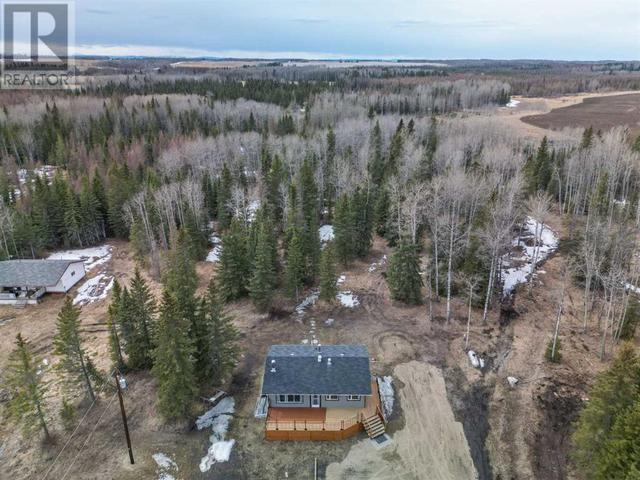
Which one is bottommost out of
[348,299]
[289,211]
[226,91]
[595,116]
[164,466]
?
[164,466]

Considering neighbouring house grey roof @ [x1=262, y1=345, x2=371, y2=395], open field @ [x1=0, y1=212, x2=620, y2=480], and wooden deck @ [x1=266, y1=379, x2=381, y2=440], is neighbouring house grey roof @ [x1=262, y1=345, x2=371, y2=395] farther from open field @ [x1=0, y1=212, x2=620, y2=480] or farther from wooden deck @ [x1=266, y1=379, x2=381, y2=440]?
open field @ [x1=0, y1=212, x2=620, y2=480]

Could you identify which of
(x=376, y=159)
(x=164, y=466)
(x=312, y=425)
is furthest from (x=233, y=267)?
(x=376, y=159)

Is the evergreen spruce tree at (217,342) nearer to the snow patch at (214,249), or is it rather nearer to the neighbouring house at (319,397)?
the neighbouring house at (319,397)

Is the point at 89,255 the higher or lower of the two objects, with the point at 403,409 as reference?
higher

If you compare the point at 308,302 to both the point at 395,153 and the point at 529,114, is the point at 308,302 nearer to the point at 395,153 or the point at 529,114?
the point at 395,153

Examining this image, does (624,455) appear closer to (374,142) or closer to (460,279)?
(460,279)

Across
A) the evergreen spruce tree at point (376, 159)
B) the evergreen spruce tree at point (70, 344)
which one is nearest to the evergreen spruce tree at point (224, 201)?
the evergreen spruce tree at point (376, 159)

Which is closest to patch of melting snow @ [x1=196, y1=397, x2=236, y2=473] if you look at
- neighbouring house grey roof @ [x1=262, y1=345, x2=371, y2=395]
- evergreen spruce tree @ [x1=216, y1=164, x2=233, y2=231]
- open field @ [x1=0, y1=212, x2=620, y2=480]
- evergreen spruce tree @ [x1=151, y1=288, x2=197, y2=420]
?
open field @ [x1=0, y1=212, x2=620, y2=480]

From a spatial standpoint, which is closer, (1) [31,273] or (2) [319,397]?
(2) [319,397]

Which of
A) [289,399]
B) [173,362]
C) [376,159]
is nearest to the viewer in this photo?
[173,362]
